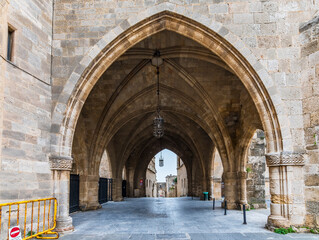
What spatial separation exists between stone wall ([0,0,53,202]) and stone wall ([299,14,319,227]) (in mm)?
5650

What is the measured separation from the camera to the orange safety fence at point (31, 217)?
536 cm

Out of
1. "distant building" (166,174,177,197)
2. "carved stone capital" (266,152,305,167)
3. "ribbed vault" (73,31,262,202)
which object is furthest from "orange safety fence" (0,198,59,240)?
"distant building" (166,174,177,197)

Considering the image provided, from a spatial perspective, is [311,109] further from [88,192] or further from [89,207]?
[89,207]

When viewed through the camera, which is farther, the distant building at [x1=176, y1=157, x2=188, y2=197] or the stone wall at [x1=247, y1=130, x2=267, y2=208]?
the distant building at [x1=176, y1=157, x2=188, y2=197]

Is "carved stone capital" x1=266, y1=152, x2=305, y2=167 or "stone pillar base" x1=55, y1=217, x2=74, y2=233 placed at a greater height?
"carved stone capital" x1=266, y1=152, x2=305, y2=167

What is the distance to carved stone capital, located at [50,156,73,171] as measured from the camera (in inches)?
267

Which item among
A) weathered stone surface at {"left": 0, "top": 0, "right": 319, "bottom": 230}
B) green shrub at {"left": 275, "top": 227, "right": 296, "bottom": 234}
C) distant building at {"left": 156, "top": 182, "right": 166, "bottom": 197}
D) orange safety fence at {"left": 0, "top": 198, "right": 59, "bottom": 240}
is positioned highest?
weathered stone surface at {"left": 0, "top": 0, "right": 319, "bottom": 230}

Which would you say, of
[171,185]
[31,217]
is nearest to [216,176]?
[31,217]

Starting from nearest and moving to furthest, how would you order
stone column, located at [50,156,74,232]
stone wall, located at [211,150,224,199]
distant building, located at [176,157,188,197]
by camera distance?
stone column, located at [50,156,74,232] < stone wall, located at [211,150,224,199] < distant building, located at [176,157,188,197]

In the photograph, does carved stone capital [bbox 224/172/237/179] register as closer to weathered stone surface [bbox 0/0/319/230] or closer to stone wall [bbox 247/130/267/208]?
stone wall [bbox 247/130/267/208]

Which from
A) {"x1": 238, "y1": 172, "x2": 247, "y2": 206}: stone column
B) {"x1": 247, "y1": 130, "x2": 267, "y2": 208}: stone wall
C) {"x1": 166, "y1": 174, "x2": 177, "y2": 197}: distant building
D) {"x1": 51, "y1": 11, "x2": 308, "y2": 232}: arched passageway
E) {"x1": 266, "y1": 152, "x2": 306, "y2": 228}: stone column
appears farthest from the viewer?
{"x1": 166, "y1": 174, "x2": 177, "y2": 197}: distant building

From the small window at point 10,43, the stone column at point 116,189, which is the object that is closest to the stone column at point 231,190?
the stone column at point 116,189

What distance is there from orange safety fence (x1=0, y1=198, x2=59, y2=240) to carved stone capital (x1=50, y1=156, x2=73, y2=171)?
0.69 m

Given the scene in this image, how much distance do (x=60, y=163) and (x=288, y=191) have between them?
5015mm
